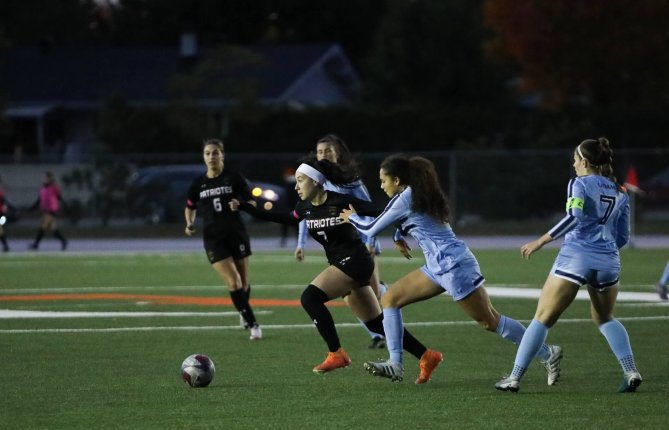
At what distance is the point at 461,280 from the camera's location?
11328 millimetres

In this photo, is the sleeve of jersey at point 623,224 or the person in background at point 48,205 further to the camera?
the person in background at point 48,205

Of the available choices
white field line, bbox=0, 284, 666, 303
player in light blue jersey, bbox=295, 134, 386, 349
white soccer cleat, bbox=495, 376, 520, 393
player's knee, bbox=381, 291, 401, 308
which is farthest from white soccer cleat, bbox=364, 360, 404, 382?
white field line, bbox=0, 284, 666, 303

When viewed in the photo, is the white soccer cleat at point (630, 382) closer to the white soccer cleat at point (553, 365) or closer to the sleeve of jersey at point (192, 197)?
the white soccer cleat at point (553, 365)

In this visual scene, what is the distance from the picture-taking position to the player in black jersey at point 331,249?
12359 millimetres

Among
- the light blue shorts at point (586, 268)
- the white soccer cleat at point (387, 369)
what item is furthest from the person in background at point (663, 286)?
the light blue shorts at point (586, 268)

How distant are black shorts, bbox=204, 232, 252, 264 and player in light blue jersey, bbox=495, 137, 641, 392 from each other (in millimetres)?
5602

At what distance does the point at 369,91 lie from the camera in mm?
62125

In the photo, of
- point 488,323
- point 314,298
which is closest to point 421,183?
point 488,323

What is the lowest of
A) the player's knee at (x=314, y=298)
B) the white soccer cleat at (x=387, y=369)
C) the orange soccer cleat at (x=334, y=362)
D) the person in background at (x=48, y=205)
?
the person in background at (x=48, y=205)

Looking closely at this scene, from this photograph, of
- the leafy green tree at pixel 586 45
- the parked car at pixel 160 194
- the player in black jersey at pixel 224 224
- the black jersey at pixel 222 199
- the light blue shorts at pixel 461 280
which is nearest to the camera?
the light blue shorts at pixel 461 280

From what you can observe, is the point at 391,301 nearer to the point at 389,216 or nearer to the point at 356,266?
the point at 389,216

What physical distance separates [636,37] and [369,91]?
→ 12.3 meters

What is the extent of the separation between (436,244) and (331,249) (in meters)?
1.41

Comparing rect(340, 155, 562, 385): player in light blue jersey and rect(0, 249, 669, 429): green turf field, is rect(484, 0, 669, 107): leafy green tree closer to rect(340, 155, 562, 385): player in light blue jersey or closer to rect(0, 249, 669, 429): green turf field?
rect(0, 249, 669, 429): green turf field
